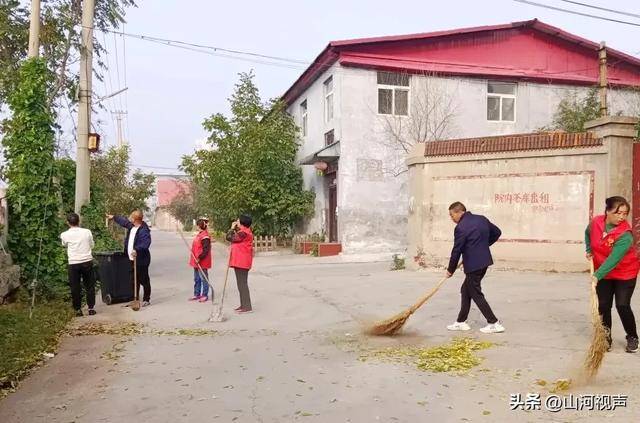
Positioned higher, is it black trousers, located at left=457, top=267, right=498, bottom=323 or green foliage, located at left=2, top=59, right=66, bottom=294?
green foliage, located at left=2, top=59, right=66, bottom=294

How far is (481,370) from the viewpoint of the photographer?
17.7 ft

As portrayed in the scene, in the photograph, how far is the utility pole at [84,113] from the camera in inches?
413

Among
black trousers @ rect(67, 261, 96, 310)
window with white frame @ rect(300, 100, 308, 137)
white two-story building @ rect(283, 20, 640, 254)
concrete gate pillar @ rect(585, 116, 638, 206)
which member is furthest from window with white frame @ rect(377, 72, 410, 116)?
black trousers @ rect(67, 261, 96, 310)

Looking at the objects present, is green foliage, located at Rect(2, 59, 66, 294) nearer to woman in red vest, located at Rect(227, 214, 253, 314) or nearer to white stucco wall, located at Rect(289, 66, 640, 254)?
woman in red vest, located at Rect(227, 214, 253, 314)

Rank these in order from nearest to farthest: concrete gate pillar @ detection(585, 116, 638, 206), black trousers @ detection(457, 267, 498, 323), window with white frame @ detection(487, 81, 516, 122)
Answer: black trousers @ detection(457, 267, 498, 323), concrete gate pillar @ detection(585, 116, 638, 206), window with white frame @ detection(487, 81, 516, 122)

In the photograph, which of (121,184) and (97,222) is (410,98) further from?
(121,184)

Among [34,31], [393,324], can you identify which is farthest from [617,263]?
[34,31]

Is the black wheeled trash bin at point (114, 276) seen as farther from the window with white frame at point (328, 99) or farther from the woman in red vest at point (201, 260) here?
the window with white frame at point (328, 99)

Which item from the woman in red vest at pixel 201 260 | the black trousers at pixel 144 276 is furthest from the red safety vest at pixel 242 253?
the black trousers at pixel 144 276

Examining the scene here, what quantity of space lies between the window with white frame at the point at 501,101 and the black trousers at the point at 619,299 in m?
15.1

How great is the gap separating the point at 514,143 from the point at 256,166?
11.3 metres

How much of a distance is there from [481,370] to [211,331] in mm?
3738

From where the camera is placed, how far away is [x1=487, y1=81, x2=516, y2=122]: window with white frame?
20172mm

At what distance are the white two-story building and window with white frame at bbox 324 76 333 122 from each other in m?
0.05
